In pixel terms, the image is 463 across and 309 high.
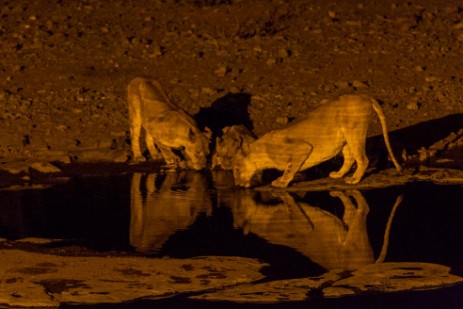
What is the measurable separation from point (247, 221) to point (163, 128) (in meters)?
3.19

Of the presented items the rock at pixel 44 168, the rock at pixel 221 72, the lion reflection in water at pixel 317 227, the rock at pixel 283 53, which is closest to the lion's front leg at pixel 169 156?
the rock at pixel 44 168

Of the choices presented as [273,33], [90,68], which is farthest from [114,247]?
[273,33]

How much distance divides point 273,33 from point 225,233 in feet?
35.7

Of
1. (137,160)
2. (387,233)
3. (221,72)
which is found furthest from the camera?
(221,72)

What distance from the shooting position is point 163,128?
15000 mm

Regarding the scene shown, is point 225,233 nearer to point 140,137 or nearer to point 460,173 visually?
point 460,173

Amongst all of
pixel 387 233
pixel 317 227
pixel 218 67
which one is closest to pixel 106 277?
pixel 317 227

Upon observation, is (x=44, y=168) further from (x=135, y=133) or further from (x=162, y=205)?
(x=162, y=205)

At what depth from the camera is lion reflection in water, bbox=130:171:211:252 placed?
1159 centimetres

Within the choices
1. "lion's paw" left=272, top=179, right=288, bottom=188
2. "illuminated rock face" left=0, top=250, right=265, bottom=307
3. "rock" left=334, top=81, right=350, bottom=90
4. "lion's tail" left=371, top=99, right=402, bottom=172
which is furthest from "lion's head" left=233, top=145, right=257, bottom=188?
"rock" left=334, top=81, right=350, bottom=90

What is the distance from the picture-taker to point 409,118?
58.7 feet

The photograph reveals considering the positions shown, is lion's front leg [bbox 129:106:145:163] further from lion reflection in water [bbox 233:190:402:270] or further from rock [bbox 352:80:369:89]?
rock [bbox 352:80:369:89]

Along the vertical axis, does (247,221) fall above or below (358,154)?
below

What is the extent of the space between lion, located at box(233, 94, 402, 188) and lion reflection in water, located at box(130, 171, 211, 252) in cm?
73
